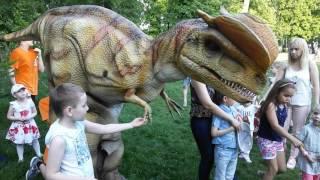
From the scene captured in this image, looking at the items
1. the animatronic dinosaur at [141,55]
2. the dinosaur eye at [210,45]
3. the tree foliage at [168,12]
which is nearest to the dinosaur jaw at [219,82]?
the animatronic dinosaur at [141,55]

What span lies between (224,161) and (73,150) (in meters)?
1.85

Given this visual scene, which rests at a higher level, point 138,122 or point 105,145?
point 138,122

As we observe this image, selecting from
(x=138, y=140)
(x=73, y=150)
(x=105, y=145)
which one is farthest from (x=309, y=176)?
(x=138, y=140)

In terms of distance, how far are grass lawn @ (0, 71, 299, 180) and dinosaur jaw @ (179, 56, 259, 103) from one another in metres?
2.35

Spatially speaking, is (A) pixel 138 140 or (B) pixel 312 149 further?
(A) pixel 138 140

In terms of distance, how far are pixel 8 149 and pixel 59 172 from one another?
339 centimetres

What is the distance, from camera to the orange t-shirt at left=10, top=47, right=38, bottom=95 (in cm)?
632

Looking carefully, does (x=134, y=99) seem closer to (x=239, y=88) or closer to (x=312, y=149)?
(x=239, y=88)

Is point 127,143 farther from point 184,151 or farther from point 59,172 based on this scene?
point 59,172

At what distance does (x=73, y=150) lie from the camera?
8.84 ft

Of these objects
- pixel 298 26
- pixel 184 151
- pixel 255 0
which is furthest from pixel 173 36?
pixel 298 26

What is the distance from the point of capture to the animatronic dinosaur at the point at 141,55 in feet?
9.25

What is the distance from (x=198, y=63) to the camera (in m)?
3.01

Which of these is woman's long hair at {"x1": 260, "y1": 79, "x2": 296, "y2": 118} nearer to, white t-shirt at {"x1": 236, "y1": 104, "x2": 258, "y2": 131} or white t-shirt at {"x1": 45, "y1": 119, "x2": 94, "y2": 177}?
white t-shirt at {"x1": 236, "y1": 104, "x2": 258, "y2": 131}
